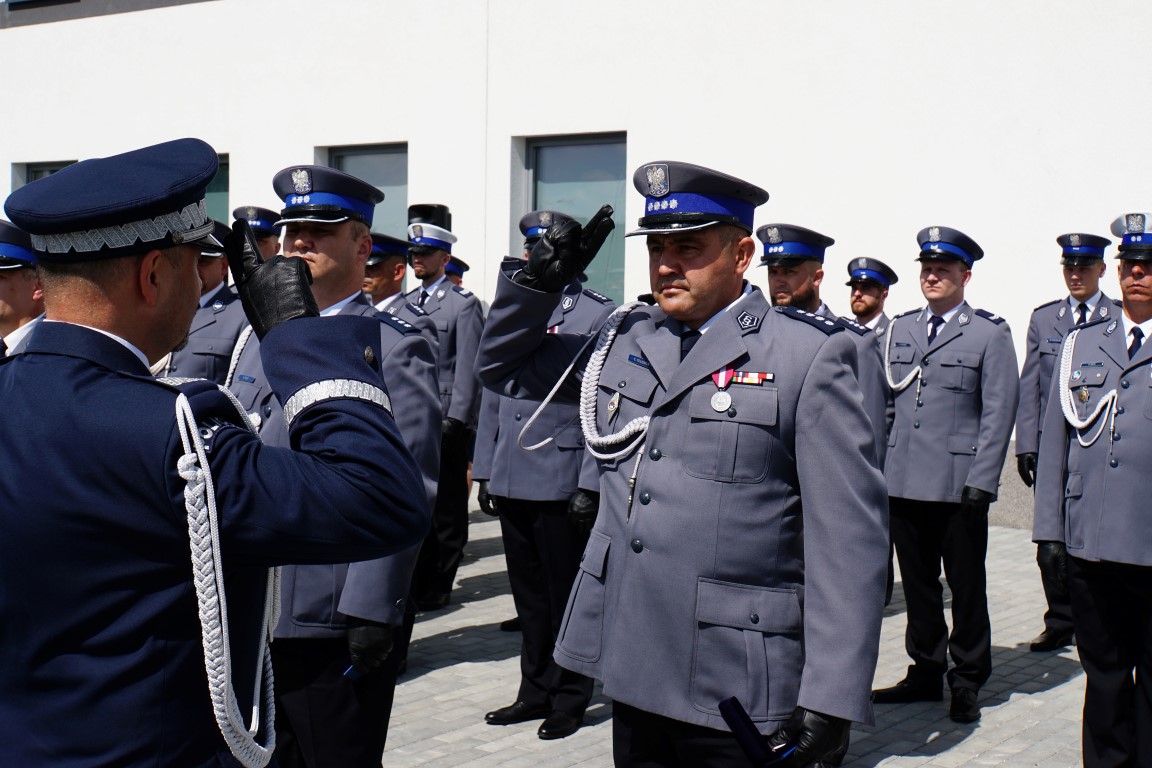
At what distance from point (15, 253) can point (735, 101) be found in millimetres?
6987

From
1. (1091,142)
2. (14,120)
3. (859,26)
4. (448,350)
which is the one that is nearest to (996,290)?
(1091,142)

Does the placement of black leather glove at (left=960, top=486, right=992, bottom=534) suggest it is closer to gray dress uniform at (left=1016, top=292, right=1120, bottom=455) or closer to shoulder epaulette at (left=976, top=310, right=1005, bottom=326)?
shoulder epaulette at (left=976, top=310, right=1005, bottom=326)

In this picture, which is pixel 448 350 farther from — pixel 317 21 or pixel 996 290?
pixel 317 21

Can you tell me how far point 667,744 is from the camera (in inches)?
123

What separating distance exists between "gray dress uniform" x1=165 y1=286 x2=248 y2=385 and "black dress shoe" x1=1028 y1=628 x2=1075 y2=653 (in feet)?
15.3

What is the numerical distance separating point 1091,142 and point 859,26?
2.12m

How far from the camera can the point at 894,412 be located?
6.87 m

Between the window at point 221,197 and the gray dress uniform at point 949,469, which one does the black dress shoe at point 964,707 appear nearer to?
the gray dress uniform at point 949,469

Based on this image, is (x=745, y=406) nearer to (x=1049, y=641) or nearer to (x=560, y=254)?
(x=560, y=254)

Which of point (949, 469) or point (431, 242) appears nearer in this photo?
point (949, 469)

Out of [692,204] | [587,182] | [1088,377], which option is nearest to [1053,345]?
[1088,377]

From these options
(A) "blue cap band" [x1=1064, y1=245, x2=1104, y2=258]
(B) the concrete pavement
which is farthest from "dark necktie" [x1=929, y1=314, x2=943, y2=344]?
(A) "blue cap band" [x1=1064, y1=245, x2=1104, y2=258]

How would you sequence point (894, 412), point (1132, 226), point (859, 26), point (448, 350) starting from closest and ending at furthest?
point (1132, 226)
point (894, 412)
point (448, 350)
point (859, 26)

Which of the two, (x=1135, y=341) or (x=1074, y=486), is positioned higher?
(x=1135, y=341)
